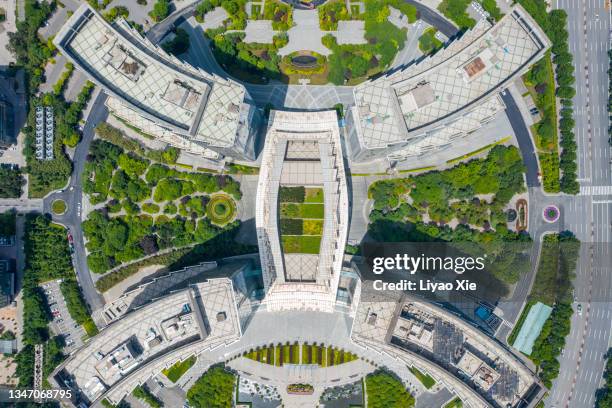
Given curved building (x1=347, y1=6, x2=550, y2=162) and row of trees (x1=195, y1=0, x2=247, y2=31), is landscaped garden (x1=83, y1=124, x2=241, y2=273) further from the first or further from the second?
curved building (x1=347, y1=6, x2=550, y2=162)

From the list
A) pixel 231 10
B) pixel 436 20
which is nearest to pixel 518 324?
pixel 436 20

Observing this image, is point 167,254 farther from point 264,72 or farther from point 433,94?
point 433,94

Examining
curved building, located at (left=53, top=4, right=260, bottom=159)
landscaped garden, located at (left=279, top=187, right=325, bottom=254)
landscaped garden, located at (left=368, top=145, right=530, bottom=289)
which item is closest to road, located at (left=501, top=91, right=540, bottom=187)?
landscaped garden, located at (left=368, top=145, right=530, bottom=289)

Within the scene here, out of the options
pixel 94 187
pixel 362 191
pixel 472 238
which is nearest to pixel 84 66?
pixel 94 187

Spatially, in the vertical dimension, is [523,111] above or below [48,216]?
above

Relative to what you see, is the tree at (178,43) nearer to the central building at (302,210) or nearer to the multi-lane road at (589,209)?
the central building at (302,210)
